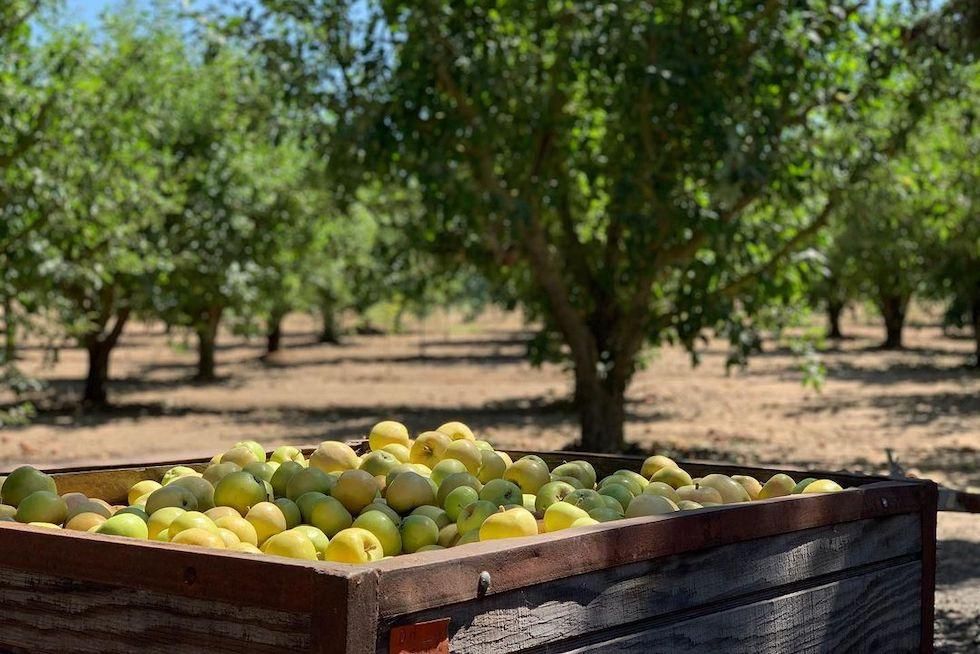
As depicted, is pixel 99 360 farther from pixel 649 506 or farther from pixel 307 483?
pixel 649 506

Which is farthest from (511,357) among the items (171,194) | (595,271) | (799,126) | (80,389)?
(799,126)

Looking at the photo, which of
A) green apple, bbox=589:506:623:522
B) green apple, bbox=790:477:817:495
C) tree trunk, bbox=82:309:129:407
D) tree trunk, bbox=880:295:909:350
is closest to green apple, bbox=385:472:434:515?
green apple, bbox=589:506:623:522

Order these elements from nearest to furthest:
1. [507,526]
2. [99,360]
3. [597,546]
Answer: [597,546]
[507,526]
[99,360]

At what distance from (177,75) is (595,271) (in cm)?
878

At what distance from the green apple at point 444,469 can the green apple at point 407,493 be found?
6.7 inches

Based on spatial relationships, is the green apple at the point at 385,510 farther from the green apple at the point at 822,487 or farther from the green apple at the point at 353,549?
the green apple at the point at 822,487

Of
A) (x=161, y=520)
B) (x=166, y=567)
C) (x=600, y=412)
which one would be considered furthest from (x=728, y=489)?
(x=600, y=412)

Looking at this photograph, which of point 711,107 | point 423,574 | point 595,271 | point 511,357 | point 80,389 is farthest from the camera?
point 511,357

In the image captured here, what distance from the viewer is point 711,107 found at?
9773 millimetres

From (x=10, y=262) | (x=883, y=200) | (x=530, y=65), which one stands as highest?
(x=530, y=65)

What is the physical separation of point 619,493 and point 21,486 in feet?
4.87

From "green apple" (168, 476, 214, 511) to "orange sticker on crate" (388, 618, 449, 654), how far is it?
45.4 inches

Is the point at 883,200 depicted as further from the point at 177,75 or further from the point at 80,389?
the point at 80,389

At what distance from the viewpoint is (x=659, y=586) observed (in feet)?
7.66
